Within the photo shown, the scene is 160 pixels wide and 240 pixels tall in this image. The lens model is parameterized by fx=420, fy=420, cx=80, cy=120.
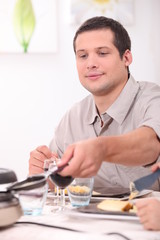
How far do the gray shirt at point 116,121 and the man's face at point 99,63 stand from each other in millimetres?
75

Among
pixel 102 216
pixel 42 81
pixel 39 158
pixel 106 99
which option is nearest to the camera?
pixel 102 216

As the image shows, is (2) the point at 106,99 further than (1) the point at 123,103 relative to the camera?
Yes

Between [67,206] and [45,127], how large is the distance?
1.83 metres

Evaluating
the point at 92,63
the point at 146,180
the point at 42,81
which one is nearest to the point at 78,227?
the point at 146,180

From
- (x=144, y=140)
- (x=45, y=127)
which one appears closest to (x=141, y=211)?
(x=144, y=140)

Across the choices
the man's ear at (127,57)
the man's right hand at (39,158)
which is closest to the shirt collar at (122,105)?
the man's ear at (127,57)

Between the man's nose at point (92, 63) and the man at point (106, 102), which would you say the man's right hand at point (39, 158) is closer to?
the man at point (106, 102)

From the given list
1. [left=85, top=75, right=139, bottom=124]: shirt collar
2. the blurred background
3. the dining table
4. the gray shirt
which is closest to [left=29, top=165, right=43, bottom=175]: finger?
the gray shirt

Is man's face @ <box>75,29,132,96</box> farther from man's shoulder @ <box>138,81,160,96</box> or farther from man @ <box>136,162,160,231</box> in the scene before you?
man @ <box>136,162,160,231</box>

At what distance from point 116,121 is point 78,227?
1.03 meters

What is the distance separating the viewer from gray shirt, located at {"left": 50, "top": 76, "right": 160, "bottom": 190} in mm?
1972

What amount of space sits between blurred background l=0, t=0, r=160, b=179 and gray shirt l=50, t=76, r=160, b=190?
0.89 m

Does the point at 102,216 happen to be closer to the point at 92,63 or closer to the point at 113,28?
the point at 92,63

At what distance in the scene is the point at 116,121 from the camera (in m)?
2.07
